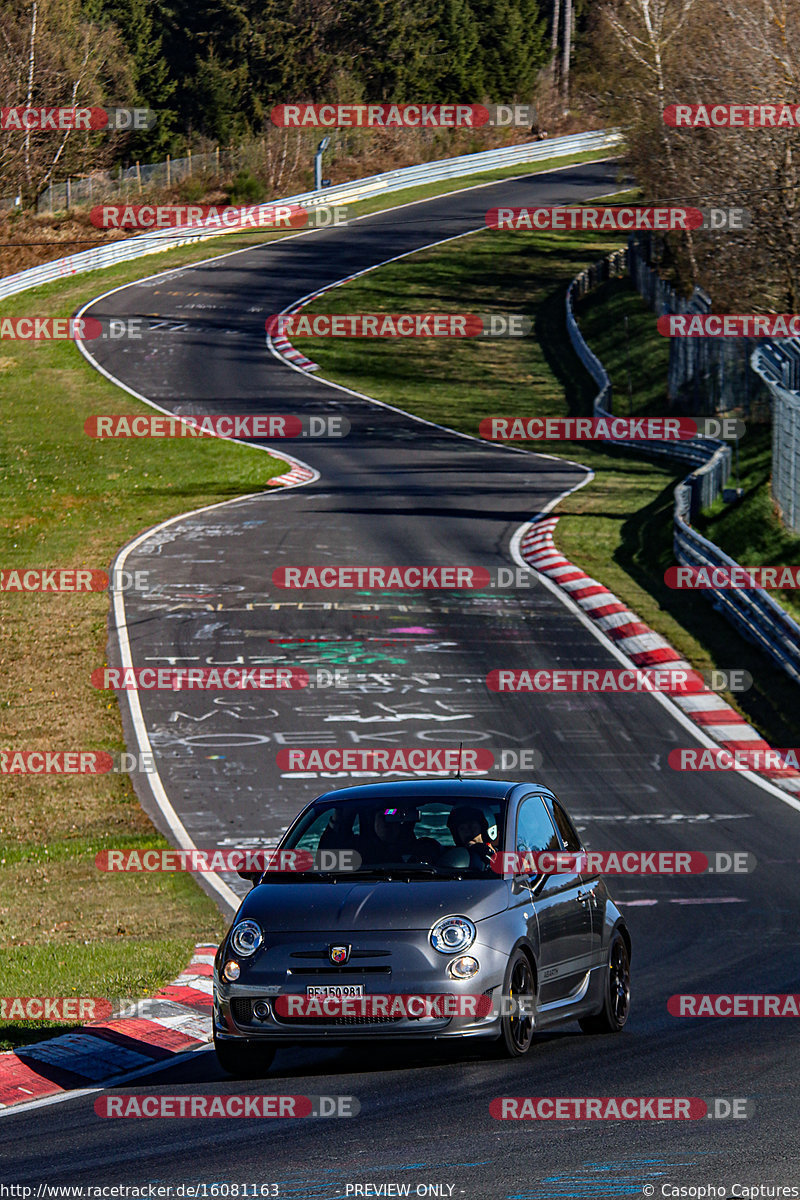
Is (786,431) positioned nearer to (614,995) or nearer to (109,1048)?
(614,995)

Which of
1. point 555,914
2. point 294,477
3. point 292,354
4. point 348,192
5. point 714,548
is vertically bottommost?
point 294,477

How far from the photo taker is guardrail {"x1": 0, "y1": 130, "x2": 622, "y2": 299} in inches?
2608

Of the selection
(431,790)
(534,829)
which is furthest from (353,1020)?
(534,829)

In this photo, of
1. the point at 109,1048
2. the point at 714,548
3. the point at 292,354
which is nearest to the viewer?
the point at 109,1048

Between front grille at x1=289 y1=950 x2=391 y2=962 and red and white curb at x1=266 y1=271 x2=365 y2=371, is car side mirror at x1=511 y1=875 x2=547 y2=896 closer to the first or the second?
front grille at x1=289 y1=950 x2=391 y2=962

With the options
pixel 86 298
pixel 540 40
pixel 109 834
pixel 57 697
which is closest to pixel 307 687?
pixel 57 697

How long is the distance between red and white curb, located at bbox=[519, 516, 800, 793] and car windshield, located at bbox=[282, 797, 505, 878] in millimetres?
9582

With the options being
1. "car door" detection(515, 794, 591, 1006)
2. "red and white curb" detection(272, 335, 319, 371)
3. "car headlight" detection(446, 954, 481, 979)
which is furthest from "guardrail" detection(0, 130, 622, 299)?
"car headlight" detection(446, 954, 481, 979)

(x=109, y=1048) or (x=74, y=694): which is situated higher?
(x=109, y=1048)

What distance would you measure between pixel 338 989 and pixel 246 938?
61 cm

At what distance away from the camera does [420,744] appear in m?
20.2

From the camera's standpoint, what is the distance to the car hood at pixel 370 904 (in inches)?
345

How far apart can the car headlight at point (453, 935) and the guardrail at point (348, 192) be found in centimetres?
5819

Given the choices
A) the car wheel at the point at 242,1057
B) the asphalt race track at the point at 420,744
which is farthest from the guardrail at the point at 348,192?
the car wheel at the point at 242,1057
